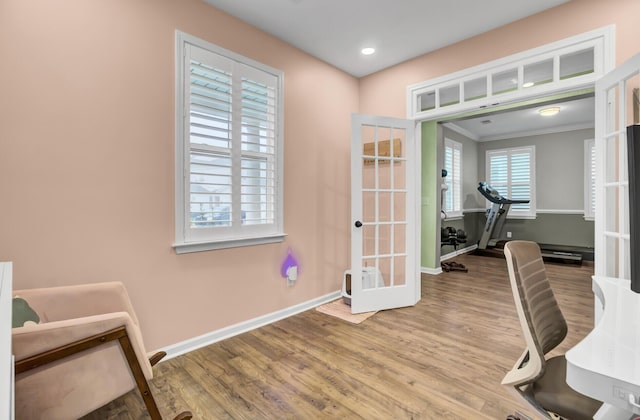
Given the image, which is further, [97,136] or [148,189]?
[148,189]

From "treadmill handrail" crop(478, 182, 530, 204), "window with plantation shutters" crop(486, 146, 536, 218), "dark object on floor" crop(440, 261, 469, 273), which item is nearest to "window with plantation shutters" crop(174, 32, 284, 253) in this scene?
"dark object on floor" crop(440, 261, 469, 273)

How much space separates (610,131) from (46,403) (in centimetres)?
356

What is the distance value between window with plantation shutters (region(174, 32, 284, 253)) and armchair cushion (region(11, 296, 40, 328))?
0.90 metres

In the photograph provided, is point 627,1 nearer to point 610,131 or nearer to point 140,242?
point 610,131

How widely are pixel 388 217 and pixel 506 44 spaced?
1932mm

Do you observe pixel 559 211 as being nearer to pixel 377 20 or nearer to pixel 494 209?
pixel 494 209

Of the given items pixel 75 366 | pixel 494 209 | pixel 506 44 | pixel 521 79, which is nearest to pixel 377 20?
pixel 506 44

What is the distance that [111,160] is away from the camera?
2047mm

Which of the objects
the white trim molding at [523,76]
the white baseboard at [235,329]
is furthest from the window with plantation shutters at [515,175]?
the white baseboard at [235,329]

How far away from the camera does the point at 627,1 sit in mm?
2230

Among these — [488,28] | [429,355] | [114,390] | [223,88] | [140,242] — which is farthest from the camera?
[488,28]

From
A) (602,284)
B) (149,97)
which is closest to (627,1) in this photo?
(602,284)

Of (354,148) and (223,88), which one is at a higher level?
(223,88)

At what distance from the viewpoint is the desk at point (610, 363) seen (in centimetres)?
72
